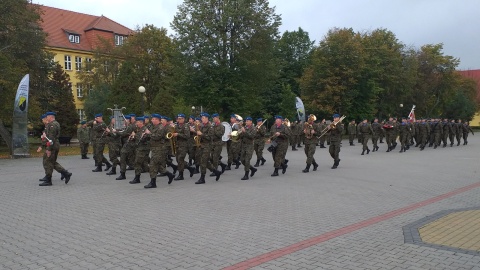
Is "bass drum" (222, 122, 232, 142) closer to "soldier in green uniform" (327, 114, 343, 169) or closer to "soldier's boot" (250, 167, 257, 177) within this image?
"soldier's boot" (250, 167, 257, 177)

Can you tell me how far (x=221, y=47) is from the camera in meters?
30.7

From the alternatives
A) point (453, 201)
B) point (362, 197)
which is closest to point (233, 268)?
point (362, 197)

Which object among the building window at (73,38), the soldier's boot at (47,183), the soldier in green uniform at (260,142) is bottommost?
the soldier's boot at (47,183)

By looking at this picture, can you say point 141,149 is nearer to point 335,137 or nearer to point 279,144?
point 279,144

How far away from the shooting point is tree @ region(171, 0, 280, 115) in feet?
98.9

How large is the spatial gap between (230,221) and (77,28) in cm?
5959

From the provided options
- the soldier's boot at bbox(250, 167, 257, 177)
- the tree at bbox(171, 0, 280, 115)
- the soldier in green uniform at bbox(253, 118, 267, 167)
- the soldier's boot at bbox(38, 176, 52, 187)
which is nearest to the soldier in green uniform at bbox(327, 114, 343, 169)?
the soldier in green uniform at bbox(253, 118, 267, 167)

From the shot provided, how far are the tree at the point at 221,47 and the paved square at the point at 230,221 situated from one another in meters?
17.3

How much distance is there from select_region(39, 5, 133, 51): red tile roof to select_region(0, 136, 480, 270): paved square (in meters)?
48.5

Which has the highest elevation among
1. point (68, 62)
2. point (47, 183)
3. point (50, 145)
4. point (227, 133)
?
point (68, 62)

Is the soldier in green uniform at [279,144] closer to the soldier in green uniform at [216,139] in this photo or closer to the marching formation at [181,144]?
the marching formation at [181,144]

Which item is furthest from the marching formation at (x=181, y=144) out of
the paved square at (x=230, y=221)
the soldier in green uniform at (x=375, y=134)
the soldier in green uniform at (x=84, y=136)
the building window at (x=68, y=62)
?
the building window at (x=68, y=62)

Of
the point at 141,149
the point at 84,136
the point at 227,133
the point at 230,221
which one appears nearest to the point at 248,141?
the point at 227,133

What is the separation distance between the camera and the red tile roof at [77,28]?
2267 inches
